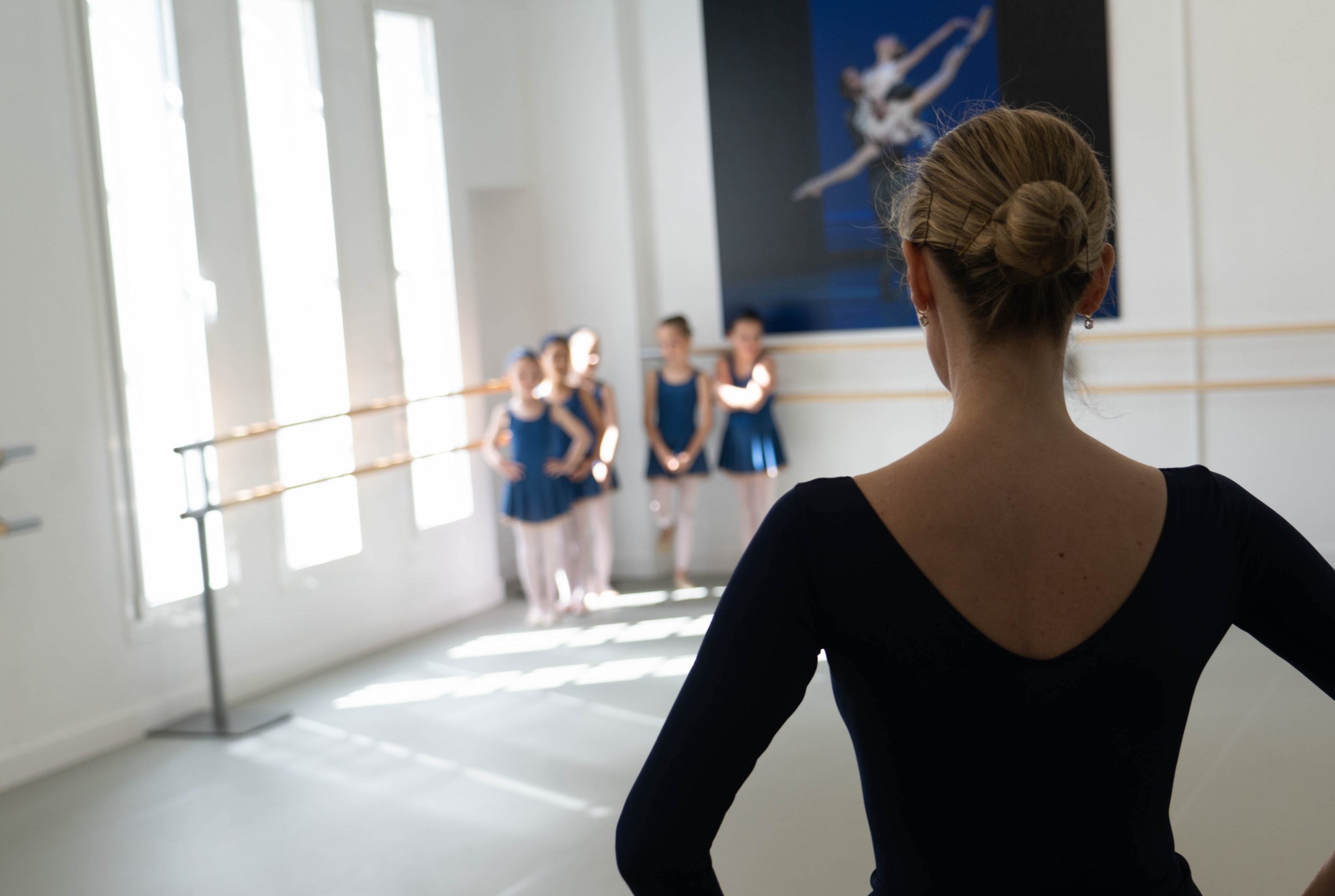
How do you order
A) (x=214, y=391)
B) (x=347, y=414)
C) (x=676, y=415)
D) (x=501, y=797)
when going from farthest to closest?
(x=676, y=415) < (x=347, y=414) < (x=214, y=391) < (x=501, y=797)

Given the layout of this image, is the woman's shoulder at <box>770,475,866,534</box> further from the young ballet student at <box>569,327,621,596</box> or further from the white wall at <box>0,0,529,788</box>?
the young ballet student at <box>569,327,621,596</box>

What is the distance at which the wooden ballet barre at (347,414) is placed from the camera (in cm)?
482

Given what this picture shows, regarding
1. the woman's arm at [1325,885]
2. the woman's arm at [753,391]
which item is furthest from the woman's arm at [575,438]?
the woman's arm at [1325,885]

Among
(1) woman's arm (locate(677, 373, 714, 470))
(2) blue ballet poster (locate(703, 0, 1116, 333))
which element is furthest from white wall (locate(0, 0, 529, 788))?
(2) blue ballet poster (locate(703, 0, 1116, 333))

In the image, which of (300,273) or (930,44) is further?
(930,44)

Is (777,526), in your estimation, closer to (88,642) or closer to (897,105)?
(88,642)

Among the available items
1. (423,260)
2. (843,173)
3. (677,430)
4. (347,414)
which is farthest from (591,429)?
(843,173)

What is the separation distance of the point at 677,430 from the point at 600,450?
1.50 ft

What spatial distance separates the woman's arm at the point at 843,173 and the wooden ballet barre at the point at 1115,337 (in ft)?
2.54

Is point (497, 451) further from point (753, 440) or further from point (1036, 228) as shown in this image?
point (1036, 228)

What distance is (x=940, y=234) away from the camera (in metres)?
0.90

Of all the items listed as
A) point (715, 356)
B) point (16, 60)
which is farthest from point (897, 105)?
point (16, 60)

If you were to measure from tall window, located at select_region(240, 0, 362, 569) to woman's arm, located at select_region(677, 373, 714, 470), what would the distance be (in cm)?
168

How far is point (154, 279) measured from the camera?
489 centimetres
